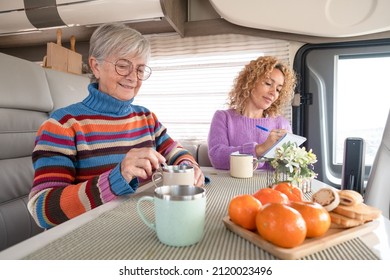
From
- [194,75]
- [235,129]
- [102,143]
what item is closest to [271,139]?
[235,129]

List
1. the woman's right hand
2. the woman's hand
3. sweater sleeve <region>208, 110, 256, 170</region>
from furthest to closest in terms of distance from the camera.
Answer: sweater sleeve <region>208, 110, 256, 170</region> → the woman's hand → the woman's right hand

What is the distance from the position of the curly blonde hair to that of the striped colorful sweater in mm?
693

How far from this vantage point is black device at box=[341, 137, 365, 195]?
4.30ft

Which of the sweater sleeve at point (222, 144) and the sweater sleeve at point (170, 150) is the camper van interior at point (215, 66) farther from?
the sweater sleeve at point (170, 150)

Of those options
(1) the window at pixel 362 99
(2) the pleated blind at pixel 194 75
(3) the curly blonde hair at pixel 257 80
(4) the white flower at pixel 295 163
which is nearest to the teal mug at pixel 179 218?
(4) the white flower at pixel 295 163

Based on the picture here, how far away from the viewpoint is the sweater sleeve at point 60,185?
A: 0.72 meters

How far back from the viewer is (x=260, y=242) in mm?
449

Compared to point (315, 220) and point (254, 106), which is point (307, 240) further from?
point (254, 106)

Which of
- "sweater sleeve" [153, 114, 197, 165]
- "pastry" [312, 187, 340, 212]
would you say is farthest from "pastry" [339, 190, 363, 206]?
"sweater sleeve" [153, 114, 197, 165]

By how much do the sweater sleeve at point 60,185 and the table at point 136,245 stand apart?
0.12m

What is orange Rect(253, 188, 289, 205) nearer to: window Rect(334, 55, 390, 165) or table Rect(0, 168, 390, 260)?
table Rect(0, 168, 390, 260)

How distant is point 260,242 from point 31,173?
1359 mm

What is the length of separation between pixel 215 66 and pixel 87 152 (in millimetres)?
1428

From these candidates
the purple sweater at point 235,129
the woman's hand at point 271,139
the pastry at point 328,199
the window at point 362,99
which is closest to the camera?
the pastry at point 328,199
